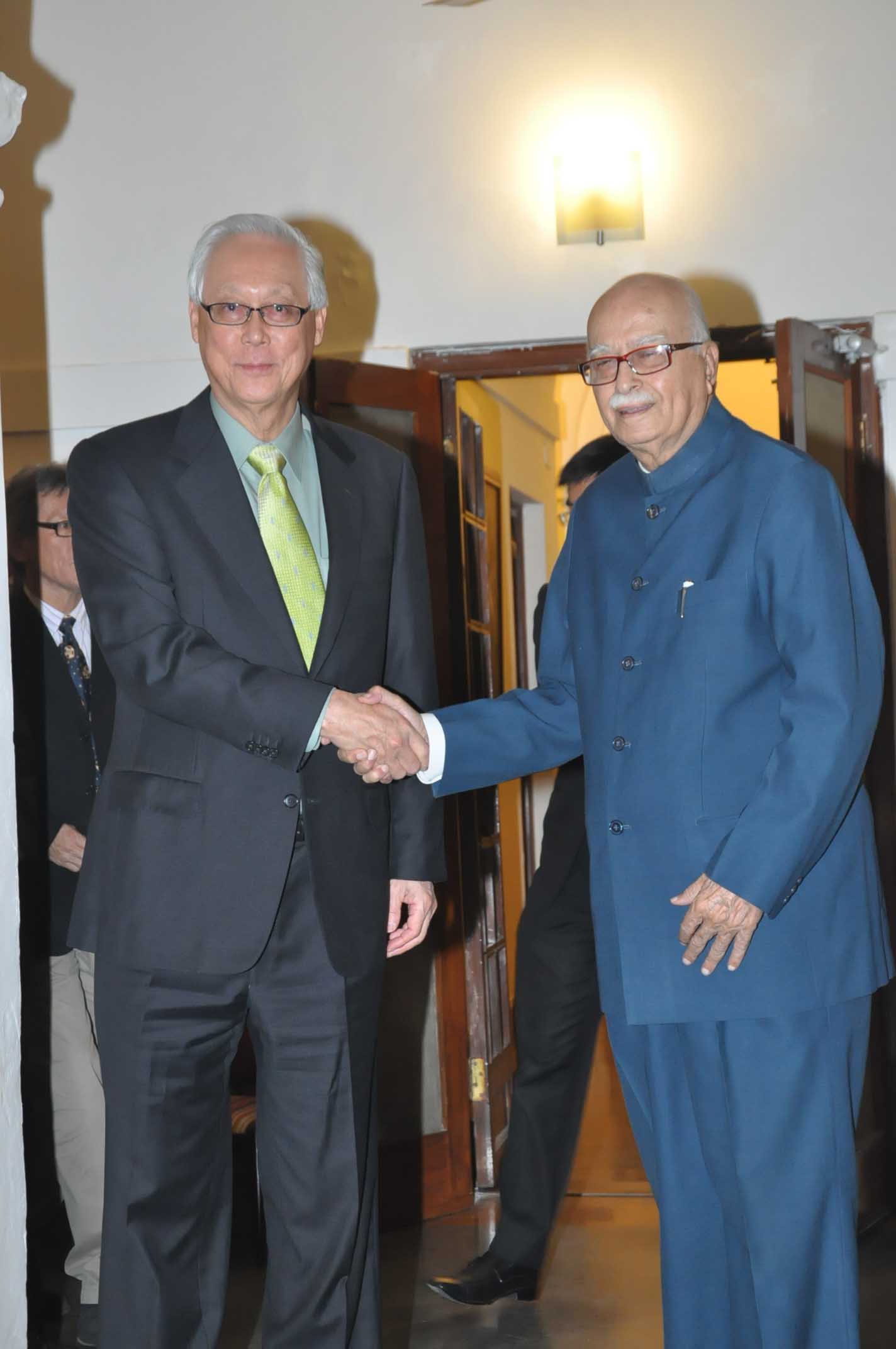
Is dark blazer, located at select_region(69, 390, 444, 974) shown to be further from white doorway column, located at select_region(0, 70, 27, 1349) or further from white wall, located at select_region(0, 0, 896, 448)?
white wall, located at select_region(0, 0, 896, 448)

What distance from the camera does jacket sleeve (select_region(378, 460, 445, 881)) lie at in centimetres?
239

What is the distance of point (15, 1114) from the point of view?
2.22 meters

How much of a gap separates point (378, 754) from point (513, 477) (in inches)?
202

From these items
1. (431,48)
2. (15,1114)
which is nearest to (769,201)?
(431,48)

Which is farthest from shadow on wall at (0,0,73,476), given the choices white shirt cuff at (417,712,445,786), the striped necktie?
white shirt cuff at (417,712,445,786)

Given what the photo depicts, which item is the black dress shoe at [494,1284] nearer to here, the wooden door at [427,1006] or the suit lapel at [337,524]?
the wooden door at [427,1006]

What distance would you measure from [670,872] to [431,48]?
2.87 m

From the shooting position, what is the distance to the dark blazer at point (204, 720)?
6.91 feet

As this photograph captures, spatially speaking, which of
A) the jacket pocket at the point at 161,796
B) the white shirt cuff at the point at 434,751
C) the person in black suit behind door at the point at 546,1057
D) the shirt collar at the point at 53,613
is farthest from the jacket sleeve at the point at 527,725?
the shirt collar at the point at 53,613

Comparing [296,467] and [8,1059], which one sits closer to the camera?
[8,1059]

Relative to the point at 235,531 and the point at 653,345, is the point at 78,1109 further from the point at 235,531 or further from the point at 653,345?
the point at 653,345

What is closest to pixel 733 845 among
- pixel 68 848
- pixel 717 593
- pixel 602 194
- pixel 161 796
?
pixel 717 593

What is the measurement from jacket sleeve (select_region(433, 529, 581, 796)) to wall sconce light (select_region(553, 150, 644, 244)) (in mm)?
1803

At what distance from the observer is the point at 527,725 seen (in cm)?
254
